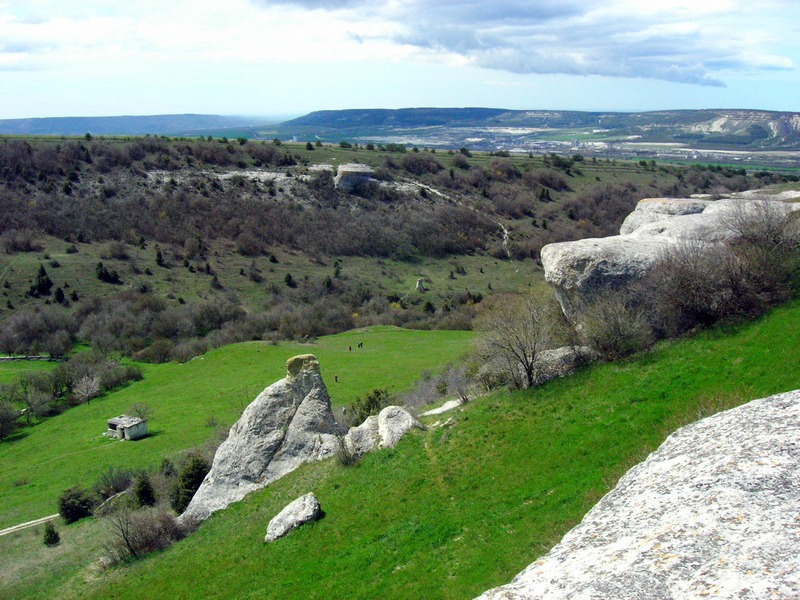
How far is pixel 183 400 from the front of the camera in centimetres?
4494

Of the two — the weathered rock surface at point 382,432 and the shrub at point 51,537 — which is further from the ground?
the weathered rock surface at point 382,432

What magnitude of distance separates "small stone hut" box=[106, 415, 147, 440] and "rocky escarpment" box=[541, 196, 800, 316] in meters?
30.1

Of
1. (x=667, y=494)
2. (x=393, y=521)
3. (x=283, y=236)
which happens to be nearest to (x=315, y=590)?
(x=393, y=521)

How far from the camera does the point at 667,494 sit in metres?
9.74

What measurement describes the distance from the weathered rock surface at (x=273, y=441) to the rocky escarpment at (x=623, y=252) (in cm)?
1191

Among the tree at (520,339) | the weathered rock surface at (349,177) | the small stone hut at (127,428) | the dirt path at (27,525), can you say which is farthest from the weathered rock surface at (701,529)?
the weathered rock surface at (349,177)

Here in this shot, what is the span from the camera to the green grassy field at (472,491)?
14.3 meters

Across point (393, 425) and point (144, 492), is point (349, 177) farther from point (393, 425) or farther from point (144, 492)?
point (393, 425)

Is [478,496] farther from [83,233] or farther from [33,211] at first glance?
[33,211]

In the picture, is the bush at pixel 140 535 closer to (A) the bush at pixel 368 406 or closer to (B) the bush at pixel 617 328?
(A) the bush at pixel 368 406

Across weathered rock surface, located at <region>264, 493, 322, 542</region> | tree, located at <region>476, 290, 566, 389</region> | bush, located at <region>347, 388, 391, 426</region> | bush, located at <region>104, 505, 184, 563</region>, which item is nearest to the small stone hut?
bush, located at <region>347, 388, 391, 426</region>

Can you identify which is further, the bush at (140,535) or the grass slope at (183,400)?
the grass slope at (183,400)

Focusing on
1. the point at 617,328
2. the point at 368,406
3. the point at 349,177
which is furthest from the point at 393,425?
the point at 349,177

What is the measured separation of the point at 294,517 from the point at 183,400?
28.6 meters
